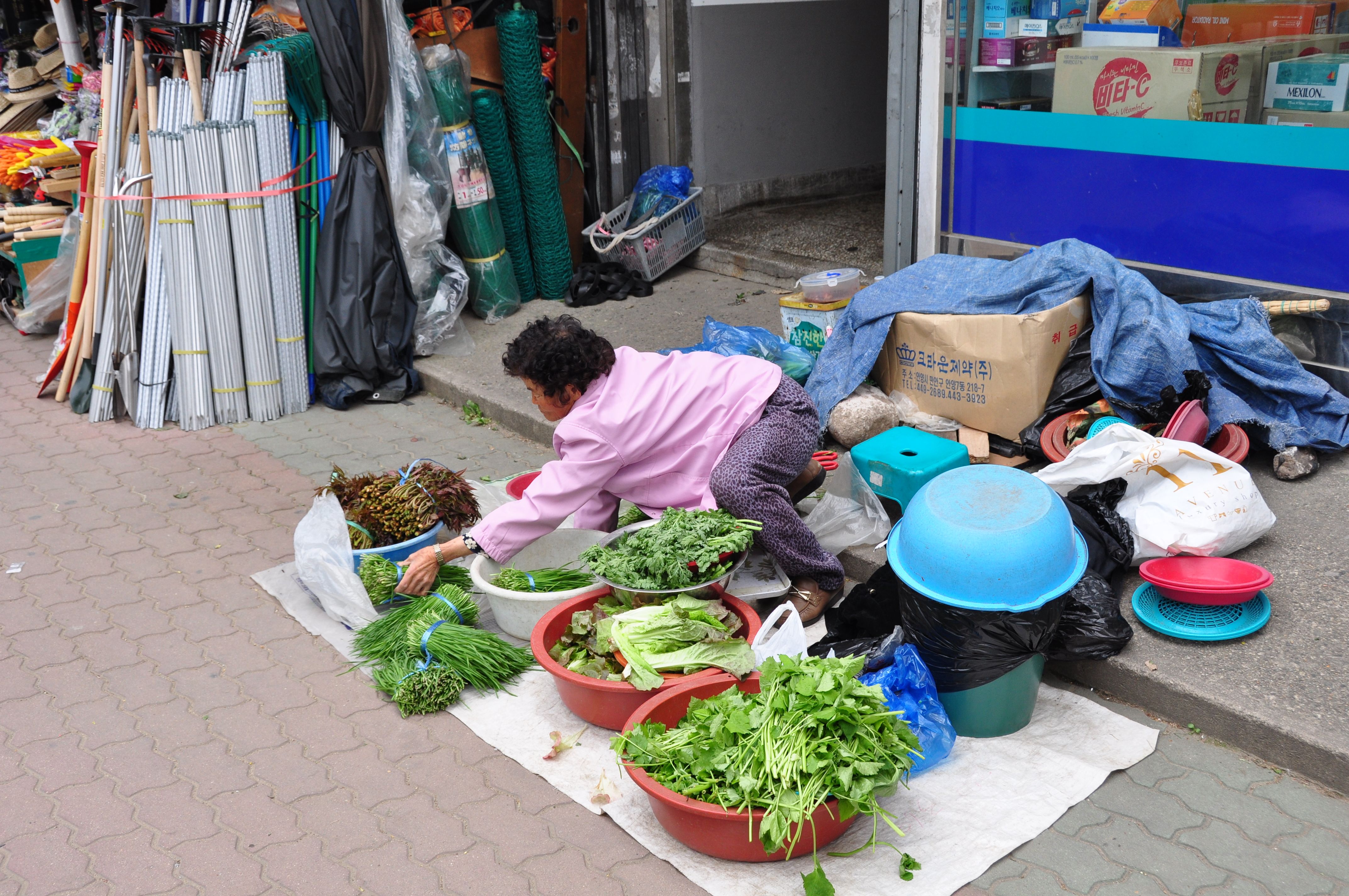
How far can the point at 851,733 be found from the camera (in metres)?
2.69

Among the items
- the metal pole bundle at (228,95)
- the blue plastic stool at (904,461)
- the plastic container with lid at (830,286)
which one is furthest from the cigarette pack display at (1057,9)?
the metal pole bundle at (228,95)

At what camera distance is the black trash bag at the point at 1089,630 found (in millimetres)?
3283

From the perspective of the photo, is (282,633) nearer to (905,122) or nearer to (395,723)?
(395,723)

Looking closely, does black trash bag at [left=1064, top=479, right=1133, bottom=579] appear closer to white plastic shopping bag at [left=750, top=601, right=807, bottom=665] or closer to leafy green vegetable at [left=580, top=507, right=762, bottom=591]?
white plastic shopping bag at [left=750, top=601, right=807, bottom=665]

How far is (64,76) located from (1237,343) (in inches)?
384

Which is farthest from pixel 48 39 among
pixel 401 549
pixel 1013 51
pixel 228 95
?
pixel 1013 51

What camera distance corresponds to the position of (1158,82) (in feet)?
16.1

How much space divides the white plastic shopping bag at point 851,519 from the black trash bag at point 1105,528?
0.74 metres

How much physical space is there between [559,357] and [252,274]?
3282mm

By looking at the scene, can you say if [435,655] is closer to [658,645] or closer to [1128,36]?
[658,645]

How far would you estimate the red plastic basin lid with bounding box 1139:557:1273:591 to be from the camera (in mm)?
3340

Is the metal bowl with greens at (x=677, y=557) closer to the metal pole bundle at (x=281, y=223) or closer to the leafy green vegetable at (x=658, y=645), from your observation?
the leafy green vegetable at (x=658, y=645)

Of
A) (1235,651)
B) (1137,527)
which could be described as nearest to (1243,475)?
(1137,527)

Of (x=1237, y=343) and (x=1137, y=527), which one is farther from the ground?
(x=1237, y=343)
